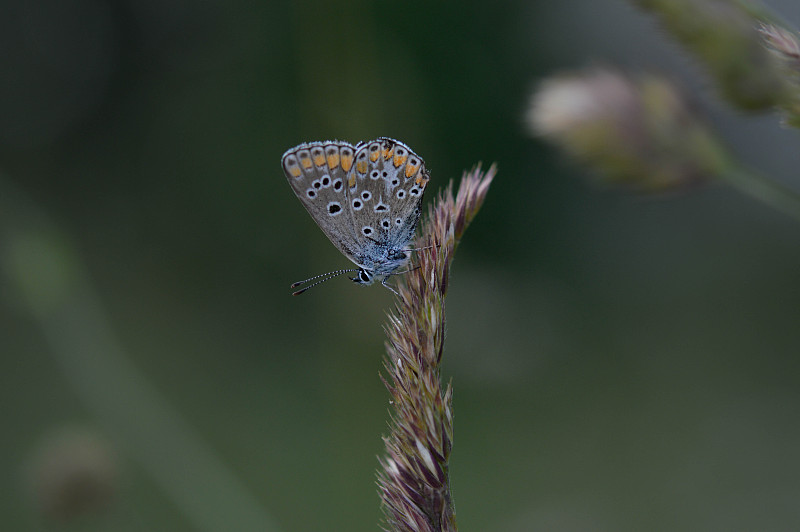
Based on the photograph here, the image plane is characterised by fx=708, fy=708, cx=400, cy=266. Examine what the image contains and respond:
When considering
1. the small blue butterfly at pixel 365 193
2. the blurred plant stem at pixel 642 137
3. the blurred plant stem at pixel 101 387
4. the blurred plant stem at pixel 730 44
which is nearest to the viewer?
the blurred plant stem at pixel 730 44

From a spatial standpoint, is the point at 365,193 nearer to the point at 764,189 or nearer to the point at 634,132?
the point at 634,132

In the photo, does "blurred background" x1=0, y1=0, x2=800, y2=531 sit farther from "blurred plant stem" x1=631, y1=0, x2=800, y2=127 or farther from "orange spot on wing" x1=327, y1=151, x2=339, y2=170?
"orange spot on wing" x1=327, y1=151, x2=339, y2=170

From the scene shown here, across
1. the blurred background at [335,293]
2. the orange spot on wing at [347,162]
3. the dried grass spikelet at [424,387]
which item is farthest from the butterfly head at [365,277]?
the dried grass spikelet at [424,387]

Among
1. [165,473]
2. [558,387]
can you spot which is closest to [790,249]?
[558,387]

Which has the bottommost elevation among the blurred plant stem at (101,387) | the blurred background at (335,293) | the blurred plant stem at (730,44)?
the blurred background at (335,293)

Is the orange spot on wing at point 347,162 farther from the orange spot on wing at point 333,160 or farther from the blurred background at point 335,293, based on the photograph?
the blurred background at point 335,293

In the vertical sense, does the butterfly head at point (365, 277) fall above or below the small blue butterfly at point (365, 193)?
below

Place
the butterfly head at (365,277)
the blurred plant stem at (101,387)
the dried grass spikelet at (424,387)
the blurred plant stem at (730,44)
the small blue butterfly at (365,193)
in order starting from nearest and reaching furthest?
the dried grass spikelet at (424,387)
the blurred plant stem at (730,44)
the small blue butterfly at (365,193)
the butterfly head at (365,277)
the blurred plant stem at (101,387)

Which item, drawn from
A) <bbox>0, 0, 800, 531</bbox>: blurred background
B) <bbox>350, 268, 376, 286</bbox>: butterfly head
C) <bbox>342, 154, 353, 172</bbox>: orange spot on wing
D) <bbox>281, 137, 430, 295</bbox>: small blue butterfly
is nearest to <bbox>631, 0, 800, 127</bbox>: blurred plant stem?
<bbox>0, 0, 800, 531</bbox>: blurred background

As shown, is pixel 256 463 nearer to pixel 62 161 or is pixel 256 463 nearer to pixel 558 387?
pixel 558 387
